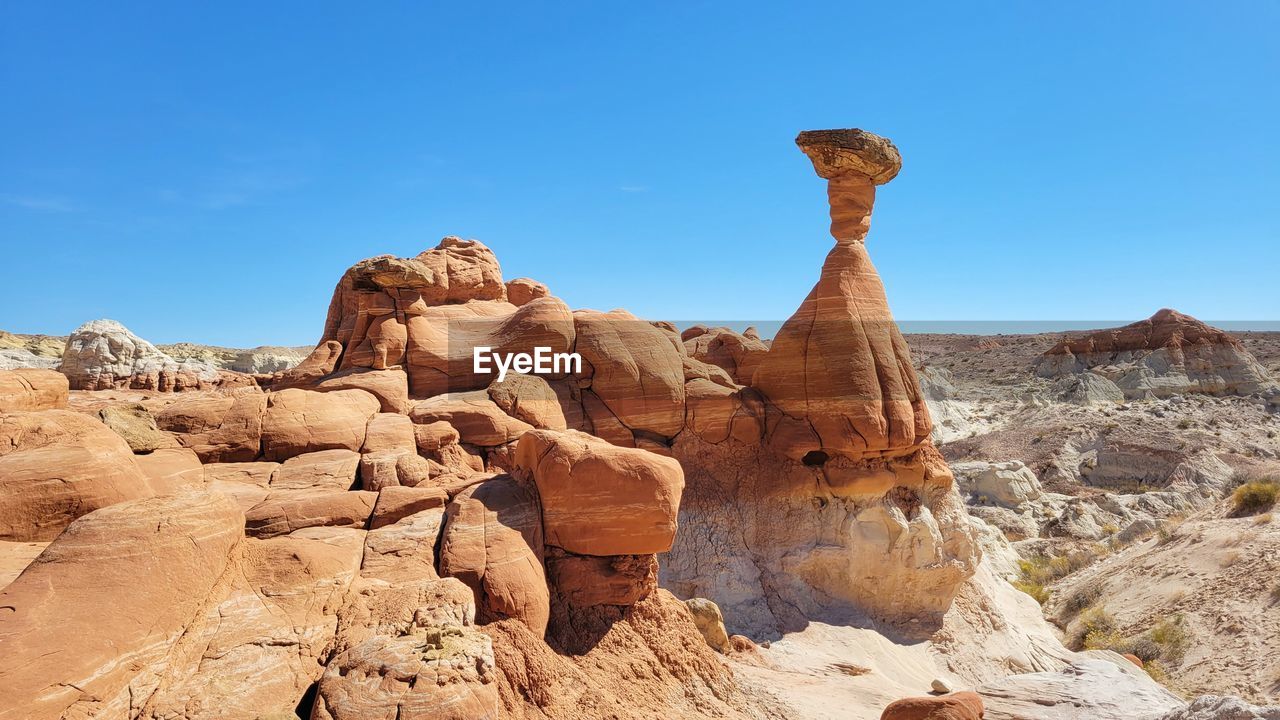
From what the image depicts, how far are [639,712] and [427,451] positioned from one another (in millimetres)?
4927

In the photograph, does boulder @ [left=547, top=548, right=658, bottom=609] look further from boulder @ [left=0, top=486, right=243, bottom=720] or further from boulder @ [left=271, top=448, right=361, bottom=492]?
boulder @ [left=0, top=486, right=243, bottom=720]

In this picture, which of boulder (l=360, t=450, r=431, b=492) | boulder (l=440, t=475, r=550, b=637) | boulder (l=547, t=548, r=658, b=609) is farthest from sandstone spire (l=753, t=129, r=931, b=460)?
boulder (l=360, t=450, r=431, b=492)

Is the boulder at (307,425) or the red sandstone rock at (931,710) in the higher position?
the boulder at (307,425)

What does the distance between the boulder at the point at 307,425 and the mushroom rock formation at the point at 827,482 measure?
6.61 m

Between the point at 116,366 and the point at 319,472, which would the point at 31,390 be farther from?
the point at 116,366

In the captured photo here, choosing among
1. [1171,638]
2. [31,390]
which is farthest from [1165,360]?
[31,390]

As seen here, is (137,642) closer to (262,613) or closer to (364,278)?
(262,613)

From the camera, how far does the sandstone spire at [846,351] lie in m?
15.1

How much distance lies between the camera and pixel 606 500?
28.1 ft

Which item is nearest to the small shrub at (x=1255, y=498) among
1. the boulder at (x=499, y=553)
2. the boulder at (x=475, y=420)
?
the boulder at (x=475, y=420)

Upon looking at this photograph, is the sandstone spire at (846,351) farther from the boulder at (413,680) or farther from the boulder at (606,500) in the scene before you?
the boulder at (413,680)

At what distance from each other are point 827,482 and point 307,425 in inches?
381

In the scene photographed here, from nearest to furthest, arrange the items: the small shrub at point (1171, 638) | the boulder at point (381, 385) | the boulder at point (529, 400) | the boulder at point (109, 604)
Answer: the boulder at point (109, 604) → the boulder at point (381, 385) → the boulder at point (529, 400) → the small shrub at point (1171, 638)

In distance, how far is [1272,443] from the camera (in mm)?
32281
